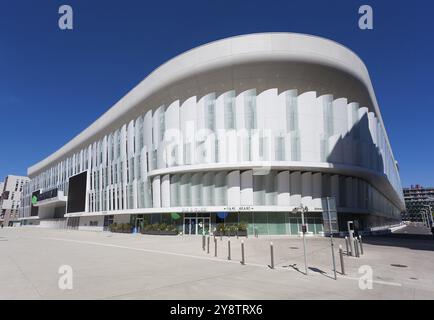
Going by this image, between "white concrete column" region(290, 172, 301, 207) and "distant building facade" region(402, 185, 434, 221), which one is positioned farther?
"distant building facade" region(402, 185, 434, 221)

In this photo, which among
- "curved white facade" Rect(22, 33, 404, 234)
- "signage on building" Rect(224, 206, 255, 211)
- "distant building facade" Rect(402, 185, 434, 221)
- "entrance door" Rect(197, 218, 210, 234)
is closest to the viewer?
"signage on building" Rect(224, 206, 255, 211)

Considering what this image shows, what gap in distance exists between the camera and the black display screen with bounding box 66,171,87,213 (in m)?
67.3

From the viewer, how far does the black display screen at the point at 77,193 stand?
6731 cm

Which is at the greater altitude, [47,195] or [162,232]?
[47,195]

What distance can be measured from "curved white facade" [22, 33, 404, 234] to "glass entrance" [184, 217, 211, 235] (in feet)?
5.03

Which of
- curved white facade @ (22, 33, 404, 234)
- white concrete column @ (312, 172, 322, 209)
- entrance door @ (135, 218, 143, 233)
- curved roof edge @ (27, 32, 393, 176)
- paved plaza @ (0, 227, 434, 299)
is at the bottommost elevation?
entrance door @ (135, 218, 143, 233)

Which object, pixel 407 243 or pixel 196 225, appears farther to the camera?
pixel 196 225

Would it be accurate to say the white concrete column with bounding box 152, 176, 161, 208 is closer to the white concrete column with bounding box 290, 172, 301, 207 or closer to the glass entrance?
the glass entrance

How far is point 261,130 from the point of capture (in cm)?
3728

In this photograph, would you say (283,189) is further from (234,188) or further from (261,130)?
(261,130)

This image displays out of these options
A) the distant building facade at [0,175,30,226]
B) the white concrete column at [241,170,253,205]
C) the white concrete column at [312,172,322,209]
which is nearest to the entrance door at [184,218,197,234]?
the white concrete column at [241,170,253,205]

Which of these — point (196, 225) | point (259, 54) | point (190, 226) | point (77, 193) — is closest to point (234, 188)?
point (196, 225)

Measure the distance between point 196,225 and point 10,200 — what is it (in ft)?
450

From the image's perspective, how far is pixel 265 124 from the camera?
37.6 metres
